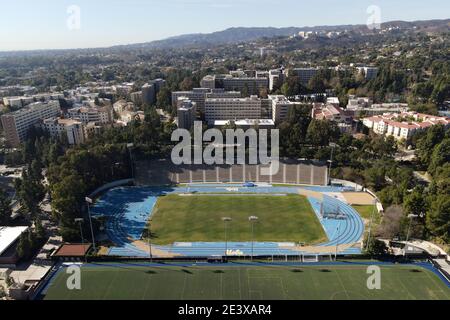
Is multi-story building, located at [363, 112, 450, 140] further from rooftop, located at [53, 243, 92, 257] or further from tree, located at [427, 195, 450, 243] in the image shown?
rooftop, located at [53, 243, 92, 257]

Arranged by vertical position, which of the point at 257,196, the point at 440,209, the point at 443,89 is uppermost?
the point at 443,89

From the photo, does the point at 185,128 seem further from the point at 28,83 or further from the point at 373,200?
the point at 28,83

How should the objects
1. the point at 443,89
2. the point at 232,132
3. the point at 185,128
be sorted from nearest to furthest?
the point at 232,132 → the point at 185,128 → the point at 443,89

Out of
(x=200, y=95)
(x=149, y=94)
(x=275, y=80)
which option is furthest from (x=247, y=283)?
(x=149, y=94)

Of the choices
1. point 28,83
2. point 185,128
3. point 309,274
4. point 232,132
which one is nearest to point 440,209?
point 309,274

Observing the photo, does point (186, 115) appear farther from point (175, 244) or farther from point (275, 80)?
point (175, 244)

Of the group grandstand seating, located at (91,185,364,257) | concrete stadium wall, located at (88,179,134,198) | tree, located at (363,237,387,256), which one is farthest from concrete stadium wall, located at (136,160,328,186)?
tree, located at (363,237,387,256)
